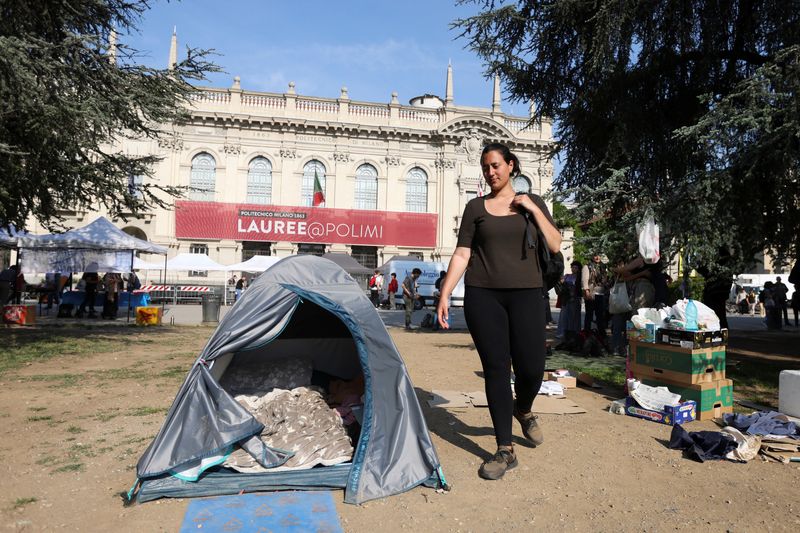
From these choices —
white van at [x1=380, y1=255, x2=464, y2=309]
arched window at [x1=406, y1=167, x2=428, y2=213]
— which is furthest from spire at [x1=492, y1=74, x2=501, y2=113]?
white van at [x1=380, y1=255, x2=464, y2=309]

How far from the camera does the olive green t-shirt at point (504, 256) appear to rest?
11.9 feet

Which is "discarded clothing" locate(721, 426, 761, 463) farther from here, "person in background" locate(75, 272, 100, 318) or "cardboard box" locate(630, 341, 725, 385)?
"person in background" locate(75, 272, 100, 318)

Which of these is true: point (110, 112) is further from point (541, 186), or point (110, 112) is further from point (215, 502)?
point (541, 186)

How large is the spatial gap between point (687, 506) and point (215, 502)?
291cm

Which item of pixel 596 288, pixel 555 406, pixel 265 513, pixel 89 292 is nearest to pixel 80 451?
pixel 265 513

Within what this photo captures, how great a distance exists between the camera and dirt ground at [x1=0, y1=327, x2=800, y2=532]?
305 cm

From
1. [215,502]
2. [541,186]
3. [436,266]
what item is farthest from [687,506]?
[541,186]

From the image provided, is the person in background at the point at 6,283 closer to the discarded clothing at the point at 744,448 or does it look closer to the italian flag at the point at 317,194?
the discarded clothing at the point at 744,448

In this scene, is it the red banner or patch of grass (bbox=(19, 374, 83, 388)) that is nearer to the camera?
patch of grass (bbox=(19, 374, 83, 388))

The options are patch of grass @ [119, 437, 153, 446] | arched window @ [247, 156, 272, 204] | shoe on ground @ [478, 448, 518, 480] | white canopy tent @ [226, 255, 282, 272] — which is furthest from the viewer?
arched window @ [247, 156, 272, 204]

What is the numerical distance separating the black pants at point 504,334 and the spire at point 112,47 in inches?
382

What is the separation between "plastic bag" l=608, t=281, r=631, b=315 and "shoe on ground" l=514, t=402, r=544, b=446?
4.41 m

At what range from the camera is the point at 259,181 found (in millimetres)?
33656

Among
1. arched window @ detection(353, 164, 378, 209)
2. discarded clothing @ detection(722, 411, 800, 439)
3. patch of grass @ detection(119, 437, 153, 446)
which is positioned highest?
arched window @ detection(353, 164, 378, 209)
